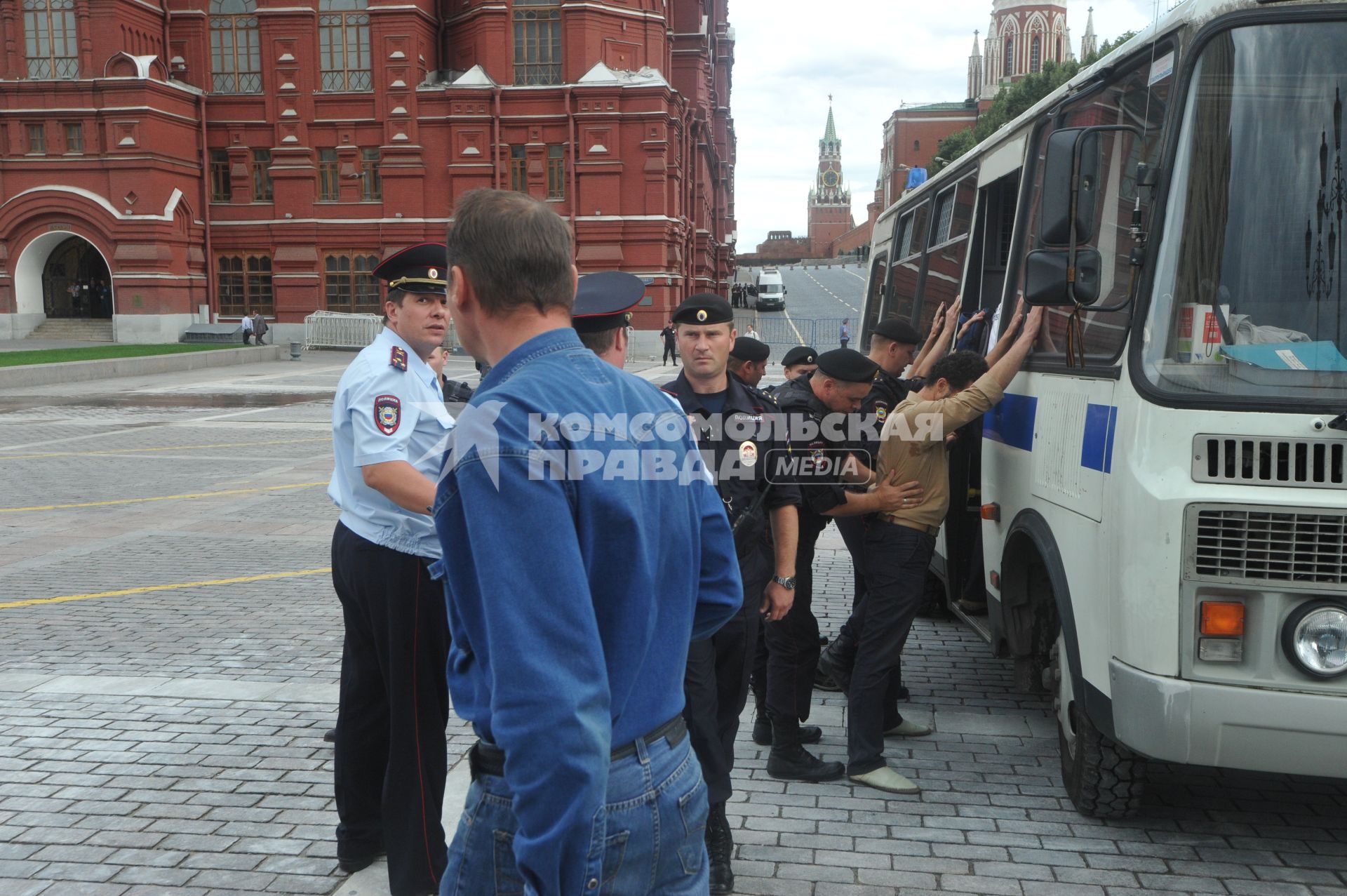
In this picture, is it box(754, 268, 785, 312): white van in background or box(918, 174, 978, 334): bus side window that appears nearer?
box(918, 174, 978, 334): bus side window

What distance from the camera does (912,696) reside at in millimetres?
6230

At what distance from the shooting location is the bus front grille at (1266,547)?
3561 mm

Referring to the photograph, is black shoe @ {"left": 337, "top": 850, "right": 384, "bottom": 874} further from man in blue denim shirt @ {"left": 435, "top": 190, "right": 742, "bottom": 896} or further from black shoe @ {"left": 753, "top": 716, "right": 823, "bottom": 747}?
man in blue denim shirt @ {"left": 435, "top": 190, "right": 742, "bottom": 896}

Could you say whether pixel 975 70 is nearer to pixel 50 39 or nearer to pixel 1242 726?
pixel 50 39

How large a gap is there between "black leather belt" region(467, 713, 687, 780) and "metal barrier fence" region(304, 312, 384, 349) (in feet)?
135

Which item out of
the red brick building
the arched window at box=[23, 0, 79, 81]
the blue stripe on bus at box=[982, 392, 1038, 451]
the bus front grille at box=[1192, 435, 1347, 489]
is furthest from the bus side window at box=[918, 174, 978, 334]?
the arched window at box=[23, 0, 79, 81]

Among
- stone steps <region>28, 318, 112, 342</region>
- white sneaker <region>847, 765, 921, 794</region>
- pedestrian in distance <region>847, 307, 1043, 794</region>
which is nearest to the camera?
white sneaker <region>847, 765, 921, 794</region>

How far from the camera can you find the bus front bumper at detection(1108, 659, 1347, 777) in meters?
3.62

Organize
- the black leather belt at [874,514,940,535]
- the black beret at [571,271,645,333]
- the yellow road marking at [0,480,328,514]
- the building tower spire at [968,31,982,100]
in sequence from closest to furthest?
the black beret at [571,271,645,333] → the black leather belt at [874,514,940,535] → the yellow road marking at [0,480,328,514] → the building tower spire at [968,31,982,100]

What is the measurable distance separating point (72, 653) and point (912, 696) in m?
4.95

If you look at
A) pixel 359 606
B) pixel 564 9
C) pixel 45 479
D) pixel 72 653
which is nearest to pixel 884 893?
pixel 359 606

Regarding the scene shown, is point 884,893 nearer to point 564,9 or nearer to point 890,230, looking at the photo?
point 890,230

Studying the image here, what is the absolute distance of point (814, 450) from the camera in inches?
187

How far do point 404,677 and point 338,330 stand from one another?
40.6 m
